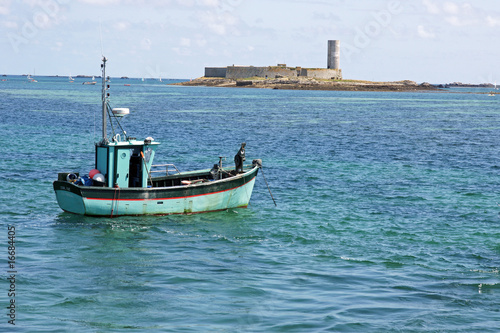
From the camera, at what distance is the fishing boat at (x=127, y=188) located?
21.2 m

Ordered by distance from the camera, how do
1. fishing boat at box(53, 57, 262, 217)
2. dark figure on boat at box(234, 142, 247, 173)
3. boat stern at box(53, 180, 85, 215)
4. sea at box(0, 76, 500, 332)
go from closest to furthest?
1. sea at box(0, 76, 500, 332)
2. boat stern at box(53, 180, 85, 215)
3. fishing boat at box(53, 57, 262, 217)
4. dark figure on boat at box(234, 142, 247, 173)

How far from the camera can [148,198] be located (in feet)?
71.0

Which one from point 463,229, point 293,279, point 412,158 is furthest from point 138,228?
point 412,158

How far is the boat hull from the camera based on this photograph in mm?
21078

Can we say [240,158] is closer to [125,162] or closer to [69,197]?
[125,162]

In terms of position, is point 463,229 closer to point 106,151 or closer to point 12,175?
point 106,151

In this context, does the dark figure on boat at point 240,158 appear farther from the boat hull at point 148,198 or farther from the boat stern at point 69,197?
the boat stern at point 69,197

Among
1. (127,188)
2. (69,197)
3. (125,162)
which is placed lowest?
(69,197)

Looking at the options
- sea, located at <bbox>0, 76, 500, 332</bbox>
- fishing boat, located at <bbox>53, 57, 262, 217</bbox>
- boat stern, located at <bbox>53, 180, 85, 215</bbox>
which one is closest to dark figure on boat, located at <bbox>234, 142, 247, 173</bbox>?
fishing boat, located at <bbox>53, 57, 262, 217</bbox>

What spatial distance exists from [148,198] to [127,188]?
87 cm

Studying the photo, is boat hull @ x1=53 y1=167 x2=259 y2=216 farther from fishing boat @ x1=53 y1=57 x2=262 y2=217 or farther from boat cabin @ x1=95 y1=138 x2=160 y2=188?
boat cabin @ x1=95 y1=138 x2=160 y2=188

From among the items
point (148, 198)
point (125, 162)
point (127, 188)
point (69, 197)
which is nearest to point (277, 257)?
point (148, 198)

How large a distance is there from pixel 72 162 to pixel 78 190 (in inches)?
617

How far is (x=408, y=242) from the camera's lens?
19.7m
